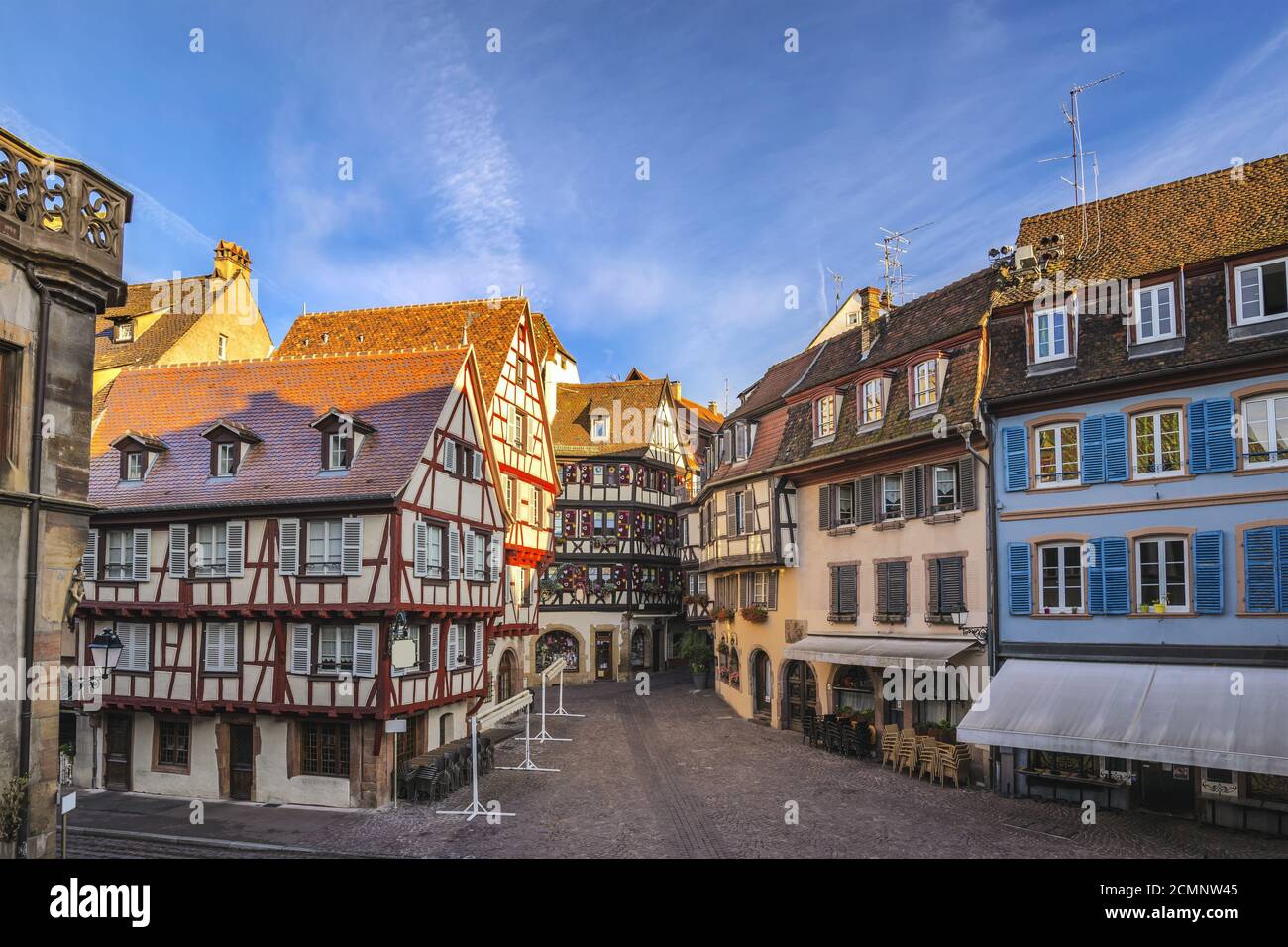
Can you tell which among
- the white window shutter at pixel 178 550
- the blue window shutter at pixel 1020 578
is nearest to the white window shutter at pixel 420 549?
the white window shutter at pixel 178 550

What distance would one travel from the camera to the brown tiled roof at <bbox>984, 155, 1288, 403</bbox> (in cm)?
1895

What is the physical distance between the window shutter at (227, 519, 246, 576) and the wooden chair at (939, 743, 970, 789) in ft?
53.6

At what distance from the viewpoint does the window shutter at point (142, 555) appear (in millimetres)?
23234

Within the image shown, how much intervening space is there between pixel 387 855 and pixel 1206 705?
14341 mm

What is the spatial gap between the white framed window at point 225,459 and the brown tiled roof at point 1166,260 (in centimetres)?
1753

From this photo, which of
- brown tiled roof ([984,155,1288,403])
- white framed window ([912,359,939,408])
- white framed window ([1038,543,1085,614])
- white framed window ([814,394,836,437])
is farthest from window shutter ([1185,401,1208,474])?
white framed window ([814,394,836,437])

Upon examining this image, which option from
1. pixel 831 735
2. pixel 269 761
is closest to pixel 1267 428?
pixel 831 735

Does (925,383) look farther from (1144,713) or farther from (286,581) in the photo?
(286,581)

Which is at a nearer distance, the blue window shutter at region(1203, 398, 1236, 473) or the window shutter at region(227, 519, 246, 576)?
the blue window shutter at region(1203, 398, 1236, 473)

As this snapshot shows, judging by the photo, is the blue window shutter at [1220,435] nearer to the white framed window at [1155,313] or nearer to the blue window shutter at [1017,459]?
the white framed window at [1155,313]

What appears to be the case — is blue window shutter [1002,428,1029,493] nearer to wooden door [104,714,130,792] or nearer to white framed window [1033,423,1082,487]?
white framed window [1033,423,1082,487]

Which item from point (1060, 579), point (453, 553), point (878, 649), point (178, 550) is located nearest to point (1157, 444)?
point (1060, 579)

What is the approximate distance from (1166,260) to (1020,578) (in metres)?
7.33

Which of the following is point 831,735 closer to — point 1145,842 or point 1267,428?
point 1145,842
